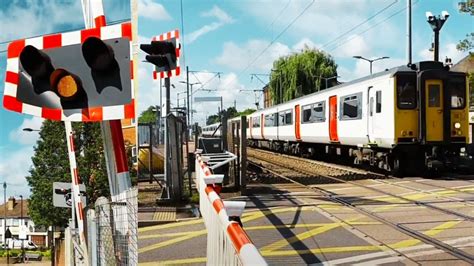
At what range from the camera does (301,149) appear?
3033 centimetres

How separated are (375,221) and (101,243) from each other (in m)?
6.81

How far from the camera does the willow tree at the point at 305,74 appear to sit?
55.6 meters

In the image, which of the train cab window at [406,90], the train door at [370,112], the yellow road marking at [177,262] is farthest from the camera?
the train door at [370,112]

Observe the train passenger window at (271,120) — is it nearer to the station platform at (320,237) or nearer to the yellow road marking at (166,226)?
the station platform at (320,237)

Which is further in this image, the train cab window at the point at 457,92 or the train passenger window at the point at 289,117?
the train passenger window at the point at 289,117

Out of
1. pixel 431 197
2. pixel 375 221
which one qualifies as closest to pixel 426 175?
pixel 431 197

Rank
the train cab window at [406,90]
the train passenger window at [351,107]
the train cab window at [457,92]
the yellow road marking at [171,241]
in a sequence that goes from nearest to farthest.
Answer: the yellow road marking at [171,241], the train cab window at [406,90], the train cab window at [457,92], the train passenger window at [351,107]

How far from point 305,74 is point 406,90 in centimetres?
3981

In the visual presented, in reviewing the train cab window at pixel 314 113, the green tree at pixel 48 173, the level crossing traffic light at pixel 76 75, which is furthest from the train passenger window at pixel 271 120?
the level crossing traffic light at pixel 76 75

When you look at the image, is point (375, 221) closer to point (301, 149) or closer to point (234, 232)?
point (234, 232)

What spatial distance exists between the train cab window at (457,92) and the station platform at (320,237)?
5.87 metres

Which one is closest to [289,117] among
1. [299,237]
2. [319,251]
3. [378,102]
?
[378,102]

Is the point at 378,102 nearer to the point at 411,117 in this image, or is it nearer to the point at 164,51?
the point at 411,117

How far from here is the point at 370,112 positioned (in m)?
17.7
